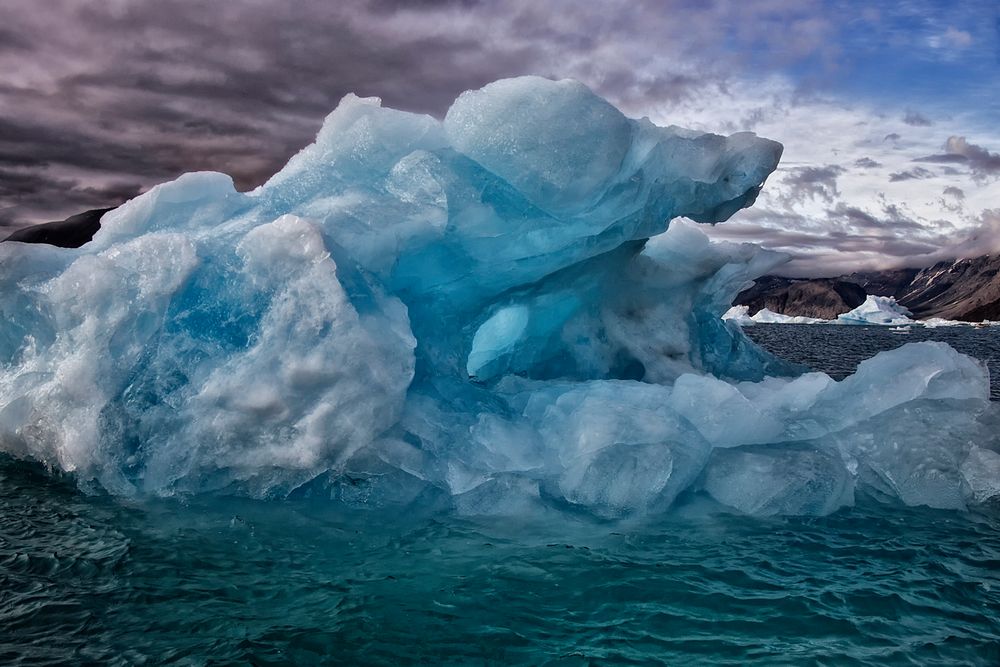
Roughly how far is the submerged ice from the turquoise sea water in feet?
1.48

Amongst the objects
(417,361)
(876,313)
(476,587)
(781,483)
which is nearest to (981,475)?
(781,483)

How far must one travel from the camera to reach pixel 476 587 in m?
5.18

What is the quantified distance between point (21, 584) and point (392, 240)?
4.22 m

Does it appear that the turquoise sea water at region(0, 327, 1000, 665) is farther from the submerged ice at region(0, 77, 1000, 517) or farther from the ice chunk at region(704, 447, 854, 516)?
the submerged ice at region(0, 77, 1000, 517)

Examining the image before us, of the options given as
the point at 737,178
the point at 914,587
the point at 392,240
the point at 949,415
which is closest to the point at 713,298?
the point at 737,178

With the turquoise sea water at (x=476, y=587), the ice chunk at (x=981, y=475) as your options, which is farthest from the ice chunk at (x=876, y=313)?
the turquoise sea water at (x=476, y=587)

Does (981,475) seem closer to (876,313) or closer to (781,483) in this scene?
(781,483)

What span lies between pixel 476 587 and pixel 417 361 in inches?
141

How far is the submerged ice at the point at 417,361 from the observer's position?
22.7 feet

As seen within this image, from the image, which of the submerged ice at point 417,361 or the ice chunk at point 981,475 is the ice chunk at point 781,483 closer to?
the submerged ice at point 417,361

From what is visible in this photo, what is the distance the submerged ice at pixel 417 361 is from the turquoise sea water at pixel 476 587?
0.45m

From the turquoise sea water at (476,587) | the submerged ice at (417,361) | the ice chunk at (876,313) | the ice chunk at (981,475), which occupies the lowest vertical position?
the ice chunk at (876,313)

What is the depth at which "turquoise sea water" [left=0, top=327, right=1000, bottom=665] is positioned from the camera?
170 inches

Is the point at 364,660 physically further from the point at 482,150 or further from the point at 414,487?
the point at 482,150
